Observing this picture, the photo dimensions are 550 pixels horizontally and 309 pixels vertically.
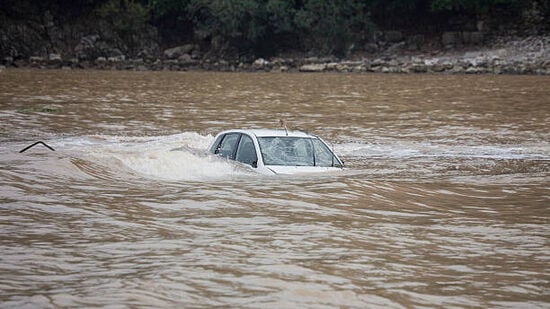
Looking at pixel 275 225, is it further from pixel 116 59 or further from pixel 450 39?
pixel 450 39

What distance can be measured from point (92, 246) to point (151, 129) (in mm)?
17890

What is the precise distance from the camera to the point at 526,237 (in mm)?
10656

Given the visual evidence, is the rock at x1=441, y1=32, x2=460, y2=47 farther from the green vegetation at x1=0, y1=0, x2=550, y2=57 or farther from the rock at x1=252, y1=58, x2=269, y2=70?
the rock at x1=252, y1=58, x2=269, y2=70

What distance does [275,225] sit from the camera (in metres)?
11.0

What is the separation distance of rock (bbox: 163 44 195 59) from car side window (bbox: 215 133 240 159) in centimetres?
5973

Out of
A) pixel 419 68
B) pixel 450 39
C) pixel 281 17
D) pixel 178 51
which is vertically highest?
pixel 281 17

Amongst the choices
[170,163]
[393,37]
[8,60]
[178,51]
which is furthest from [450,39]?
[170,163]

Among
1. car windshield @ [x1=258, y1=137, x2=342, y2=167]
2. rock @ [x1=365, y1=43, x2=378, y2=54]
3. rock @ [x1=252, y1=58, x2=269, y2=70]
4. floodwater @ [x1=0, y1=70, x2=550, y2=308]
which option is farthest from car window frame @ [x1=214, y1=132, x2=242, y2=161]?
rock @ [x1=365, y1=43, x2=378, y2=54]

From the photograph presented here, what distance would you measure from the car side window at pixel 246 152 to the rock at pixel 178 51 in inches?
2380

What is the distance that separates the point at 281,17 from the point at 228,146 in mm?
59584

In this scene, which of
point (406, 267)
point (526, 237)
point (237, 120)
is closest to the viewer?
point (406, 267)

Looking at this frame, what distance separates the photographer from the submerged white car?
15211mm

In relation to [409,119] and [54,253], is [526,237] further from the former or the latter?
[409,119]

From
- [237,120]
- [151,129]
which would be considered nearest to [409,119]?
[237,120]
